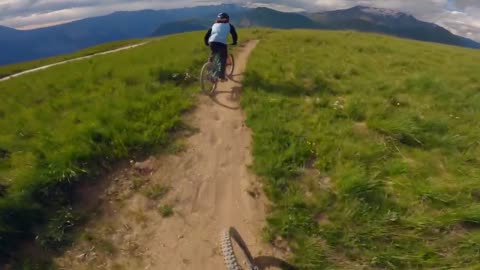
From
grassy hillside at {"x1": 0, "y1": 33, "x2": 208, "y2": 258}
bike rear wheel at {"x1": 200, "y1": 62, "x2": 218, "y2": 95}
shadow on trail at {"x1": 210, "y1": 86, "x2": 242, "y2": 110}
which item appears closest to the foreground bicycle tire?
grassy hillside at {"x1": 0, "y1": 33, "x2": 208, "y2": 258}

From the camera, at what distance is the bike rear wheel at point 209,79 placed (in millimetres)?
11766

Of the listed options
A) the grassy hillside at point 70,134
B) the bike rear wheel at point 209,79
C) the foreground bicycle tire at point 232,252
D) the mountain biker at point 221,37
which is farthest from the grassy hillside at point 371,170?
the grassy hillside at point 70,134

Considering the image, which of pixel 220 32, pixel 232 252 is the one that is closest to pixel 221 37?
pixel 220 32

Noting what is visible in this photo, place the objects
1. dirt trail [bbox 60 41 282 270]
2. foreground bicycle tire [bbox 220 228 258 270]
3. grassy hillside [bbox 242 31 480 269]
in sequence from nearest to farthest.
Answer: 1. foreground bicycle tire [bbox 220 228 258 270]
2. grassy hillside [bbox 242 31 480 269]
3. dirt trail [bbox 60 41 282 270]

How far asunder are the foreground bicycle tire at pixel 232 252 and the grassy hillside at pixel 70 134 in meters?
3.22

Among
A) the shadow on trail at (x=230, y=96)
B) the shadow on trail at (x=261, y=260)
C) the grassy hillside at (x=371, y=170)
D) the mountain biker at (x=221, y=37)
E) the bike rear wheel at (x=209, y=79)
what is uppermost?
the mountain biker at (x=221, y=37)

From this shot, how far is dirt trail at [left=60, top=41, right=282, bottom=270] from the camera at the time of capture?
19.2 feet

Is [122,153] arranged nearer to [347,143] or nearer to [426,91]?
[347,143]

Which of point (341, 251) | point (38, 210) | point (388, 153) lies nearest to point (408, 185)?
point (388, 153)

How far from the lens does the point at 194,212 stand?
6777 mm

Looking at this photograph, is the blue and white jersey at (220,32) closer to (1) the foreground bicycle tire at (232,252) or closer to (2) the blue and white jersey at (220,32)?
(2) the blue and white jersey at (220,32)

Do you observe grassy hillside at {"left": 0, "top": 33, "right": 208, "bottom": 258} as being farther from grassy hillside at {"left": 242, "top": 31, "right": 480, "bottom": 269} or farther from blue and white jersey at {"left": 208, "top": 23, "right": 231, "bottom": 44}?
grassy hillside at {"left": 242, "top": 31, "right": 480, "bottom": 269}

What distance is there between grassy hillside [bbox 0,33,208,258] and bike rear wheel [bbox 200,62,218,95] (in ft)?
1.84

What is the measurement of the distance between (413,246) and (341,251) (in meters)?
1.28
